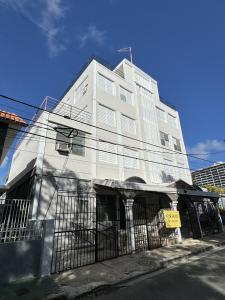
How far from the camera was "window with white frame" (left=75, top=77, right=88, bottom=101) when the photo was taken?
16.7 m

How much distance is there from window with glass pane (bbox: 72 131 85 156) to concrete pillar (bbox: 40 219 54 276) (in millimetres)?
6003

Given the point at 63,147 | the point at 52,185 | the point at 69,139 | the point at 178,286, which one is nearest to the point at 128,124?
the point at 69,139

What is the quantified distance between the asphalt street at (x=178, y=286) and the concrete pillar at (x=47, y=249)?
2.18 m

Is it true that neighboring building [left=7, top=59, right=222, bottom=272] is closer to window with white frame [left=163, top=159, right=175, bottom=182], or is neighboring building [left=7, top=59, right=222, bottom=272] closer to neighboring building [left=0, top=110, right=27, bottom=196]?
window with white frame [left=163, top=159, right=175, bottom=182]

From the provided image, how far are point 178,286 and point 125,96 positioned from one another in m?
15.8

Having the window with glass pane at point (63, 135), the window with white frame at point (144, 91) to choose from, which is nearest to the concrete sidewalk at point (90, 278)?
the window with glass pane at point (63, 135)

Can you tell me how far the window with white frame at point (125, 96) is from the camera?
1784 cm

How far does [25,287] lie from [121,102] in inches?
585

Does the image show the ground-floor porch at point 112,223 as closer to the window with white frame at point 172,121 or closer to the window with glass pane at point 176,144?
the window with glass pane at point 176,144

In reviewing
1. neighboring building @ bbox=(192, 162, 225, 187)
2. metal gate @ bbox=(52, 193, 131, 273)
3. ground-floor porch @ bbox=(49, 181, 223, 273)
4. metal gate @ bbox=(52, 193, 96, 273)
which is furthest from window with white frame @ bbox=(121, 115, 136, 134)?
neighboring building @ bbox=(192, 162, 225, 187)

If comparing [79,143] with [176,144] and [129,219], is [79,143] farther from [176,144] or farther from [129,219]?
[176,144]

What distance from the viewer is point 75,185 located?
11.3 m

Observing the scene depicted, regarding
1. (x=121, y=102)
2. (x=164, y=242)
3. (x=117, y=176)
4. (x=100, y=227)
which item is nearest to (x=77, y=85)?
(x=121, y=102)

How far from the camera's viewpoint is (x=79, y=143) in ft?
41.6
